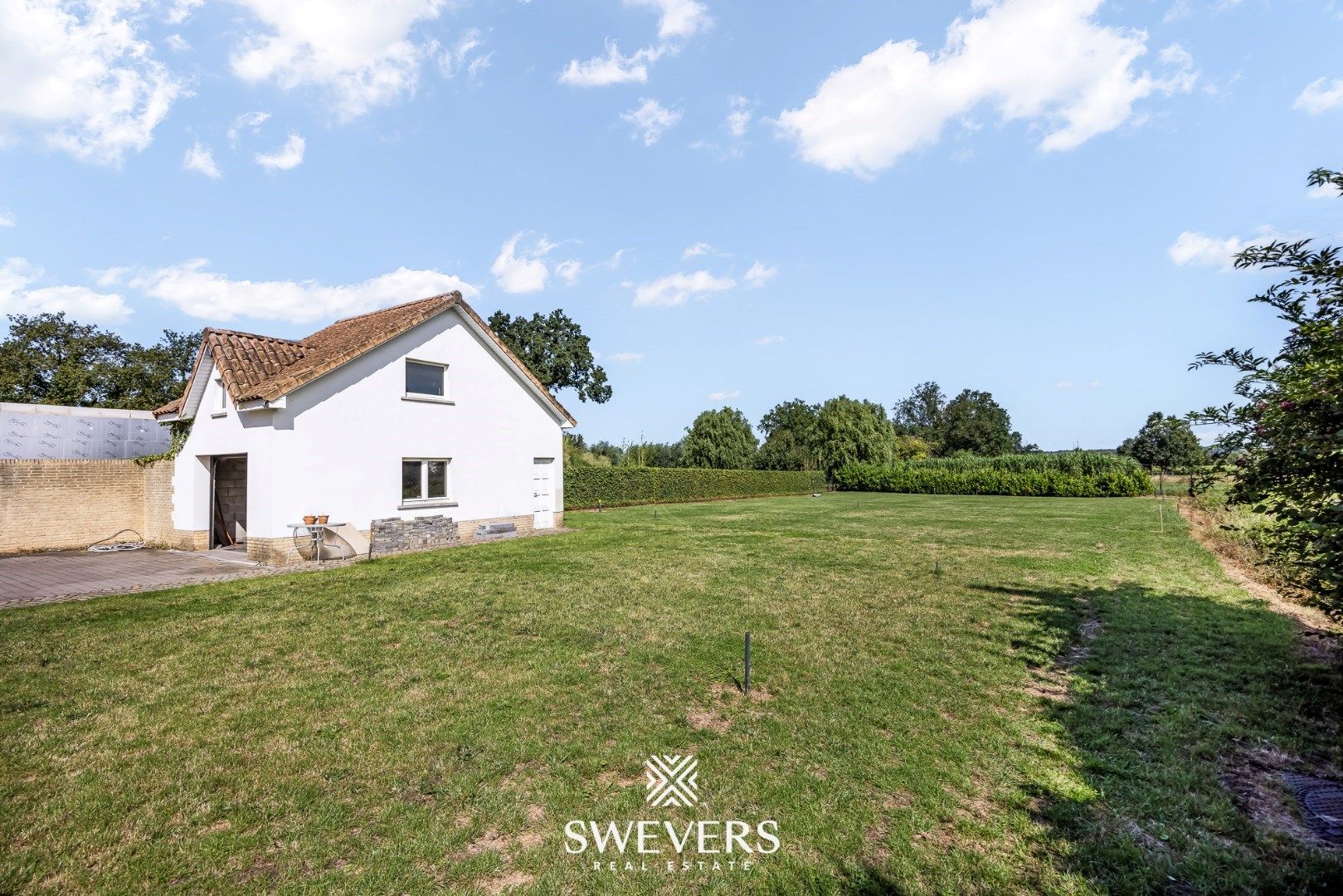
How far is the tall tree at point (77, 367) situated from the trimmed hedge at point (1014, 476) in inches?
2172

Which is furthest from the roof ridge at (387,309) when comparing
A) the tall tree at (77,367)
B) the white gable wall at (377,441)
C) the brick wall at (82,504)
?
the tall tree at (77,367)

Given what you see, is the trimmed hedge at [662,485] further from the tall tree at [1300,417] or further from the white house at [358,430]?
the tall tree at [1300,417]

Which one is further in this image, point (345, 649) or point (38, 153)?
point (38, 153)

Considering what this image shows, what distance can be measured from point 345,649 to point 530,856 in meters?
4.81

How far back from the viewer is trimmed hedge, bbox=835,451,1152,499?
40031mm

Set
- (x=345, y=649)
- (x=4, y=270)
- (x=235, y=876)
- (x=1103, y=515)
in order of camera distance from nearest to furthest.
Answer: (x=235, y=876) → (x=345, y=649) → (x=4, y=270) → (x=1103, y=515)

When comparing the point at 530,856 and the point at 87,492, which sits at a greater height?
the point at 87,492

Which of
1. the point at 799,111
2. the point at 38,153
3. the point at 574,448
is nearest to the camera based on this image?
the point at 38,153

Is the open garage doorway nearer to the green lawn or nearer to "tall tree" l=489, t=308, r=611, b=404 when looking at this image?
the green lawn

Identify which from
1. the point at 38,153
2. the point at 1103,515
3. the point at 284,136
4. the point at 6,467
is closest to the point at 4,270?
the point at 38,153

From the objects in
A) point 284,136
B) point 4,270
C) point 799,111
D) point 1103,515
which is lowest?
point 1103,515

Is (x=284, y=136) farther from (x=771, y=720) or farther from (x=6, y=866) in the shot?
(x=771, y=720)

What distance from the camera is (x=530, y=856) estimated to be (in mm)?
3195

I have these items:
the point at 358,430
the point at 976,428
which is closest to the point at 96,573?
A: the point at 358,430
